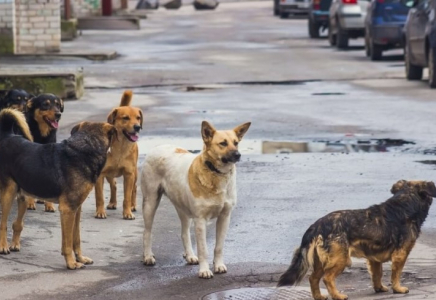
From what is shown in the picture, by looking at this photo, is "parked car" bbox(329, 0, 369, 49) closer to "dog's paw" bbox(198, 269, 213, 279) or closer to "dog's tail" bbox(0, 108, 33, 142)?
"dog's tail" bbox(0, 108, 33, 142)

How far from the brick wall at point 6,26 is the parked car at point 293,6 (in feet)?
77.2

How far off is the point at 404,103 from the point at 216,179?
10.9 meters

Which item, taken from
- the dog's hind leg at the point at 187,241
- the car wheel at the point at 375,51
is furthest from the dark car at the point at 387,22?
the dog's hind leg at the point at 187,241

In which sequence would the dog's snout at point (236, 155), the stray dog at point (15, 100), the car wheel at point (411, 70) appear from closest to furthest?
1. the dog's snout at point (236, 155)
2. the stray dog at point (15, 100)
3. the car wheel at point (411, 70)

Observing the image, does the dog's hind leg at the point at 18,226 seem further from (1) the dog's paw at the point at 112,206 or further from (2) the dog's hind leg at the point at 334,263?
(2) the dog's hind leg at the point at 334,263

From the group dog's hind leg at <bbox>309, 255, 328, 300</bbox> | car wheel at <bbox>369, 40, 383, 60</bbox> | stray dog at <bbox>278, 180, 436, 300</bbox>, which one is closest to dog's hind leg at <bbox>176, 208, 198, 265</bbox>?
stray dog at <bbox>278, 180, 436, 300</bbox>

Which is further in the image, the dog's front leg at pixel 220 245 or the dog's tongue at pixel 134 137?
the dog's tongue at pixel 134 137

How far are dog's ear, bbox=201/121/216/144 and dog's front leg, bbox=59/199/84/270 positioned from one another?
1132 millimetres

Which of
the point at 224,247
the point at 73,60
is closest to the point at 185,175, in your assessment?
the point at 224,247

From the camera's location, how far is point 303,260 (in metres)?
7.89

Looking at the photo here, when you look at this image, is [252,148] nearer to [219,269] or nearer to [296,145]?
[296,145]

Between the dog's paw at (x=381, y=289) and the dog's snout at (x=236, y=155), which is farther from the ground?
the dog's snout at (x=236, y=155)

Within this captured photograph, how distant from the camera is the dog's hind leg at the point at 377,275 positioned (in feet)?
26.7

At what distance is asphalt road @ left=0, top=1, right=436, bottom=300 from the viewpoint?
347 inches
